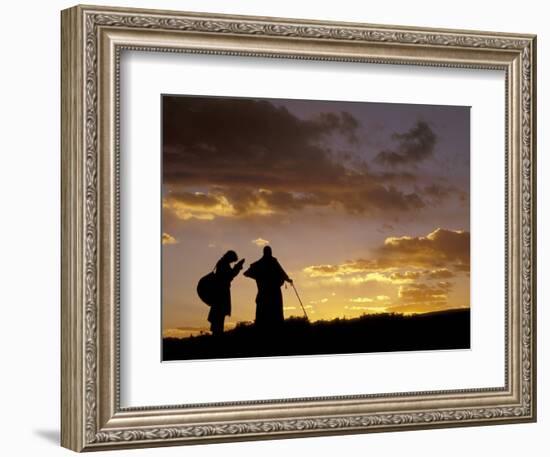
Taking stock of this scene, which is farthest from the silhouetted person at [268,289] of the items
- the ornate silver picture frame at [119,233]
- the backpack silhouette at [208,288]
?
the ornate silver picture frame at [119,233]

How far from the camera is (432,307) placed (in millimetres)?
7184

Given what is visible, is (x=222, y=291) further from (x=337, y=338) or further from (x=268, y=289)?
(x=337, y=338)

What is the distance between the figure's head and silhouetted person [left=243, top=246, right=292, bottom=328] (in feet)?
0.26

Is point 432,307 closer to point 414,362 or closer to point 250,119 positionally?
point 414,362

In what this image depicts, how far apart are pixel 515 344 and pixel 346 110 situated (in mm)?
1440

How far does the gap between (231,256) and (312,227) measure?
420mm

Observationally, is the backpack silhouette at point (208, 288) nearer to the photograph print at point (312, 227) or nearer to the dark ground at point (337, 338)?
the photograph print at point (312, 227)

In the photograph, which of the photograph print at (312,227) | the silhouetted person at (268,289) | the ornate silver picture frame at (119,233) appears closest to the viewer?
the ornate silver picture frame at (119,233)

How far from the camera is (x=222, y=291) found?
6.75 metres

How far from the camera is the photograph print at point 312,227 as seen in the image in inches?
263

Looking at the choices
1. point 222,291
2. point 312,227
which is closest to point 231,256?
point 222,291

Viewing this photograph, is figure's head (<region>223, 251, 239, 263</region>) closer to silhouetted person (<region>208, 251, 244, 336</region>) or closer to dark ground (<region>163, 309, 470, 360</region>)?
silhouetted person (<region>208, 251, 244, 336</region>)

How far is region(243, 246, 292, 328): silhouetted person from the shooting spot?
682cm

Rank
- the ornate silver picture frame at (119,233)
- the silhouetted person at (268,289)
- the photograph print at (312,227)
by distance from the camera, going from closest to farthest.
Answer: the ornate silver picture frame at (119,233) → the photograph print at (312,227) → the silhouetted person at (268,289)
